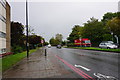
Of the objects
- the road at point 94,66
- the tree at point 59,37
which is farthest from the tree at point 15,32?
the tree at point 59,37

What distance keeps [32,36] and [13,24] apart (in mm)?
18724

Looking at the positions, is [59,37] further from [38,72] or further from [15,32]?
[38,72]

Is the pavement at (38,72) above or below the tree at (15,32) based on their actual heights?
below

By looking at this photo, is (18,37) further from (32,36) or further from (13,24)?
(32,36)

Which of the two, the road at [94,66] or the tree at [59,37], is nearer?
the road at [94,66]

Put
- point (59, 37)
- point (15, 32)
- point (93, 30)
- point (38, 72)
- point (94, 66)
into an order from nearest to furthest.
→ point (38, 72), point (94, 66), point (15, 32), point (93, 30), point (59, 37)

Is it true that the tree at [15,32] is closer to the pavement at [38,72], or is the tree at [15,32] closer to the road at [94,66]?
the road at [94,66]

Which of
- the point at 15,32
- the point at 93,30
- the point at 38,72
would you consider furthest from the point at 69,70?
the point at 93,30

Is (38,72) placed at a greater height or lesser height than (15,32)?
lesser

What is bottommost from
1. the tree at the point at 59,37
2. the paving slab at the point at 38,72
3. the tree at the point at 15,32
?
the paving slab at the point at 38,72

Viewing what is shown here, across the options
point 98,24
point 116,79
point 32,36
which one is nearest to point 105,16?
point 98,24

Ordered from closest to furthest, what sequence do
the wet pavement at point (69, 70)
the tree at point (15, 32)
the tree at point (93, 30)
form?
the wet pavement at point (69, 70)
the tree at point (15, 32)
the tree at point (93, 30)

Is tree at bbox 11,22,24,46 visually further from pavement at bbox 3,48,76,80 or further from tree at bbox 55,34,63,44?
tree at bbox 55,34,63,44

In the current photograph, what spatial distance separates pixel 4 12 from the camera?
65.0ft
